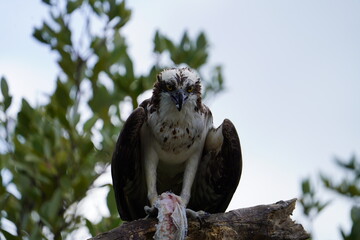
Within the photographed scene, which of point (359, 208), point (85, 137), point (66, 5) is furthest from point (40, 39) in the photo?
point (359, 208)

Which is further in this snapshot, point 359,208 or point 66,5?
point 66,5

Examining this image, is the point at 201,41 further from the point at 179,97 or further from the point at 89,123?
the point at 179,97

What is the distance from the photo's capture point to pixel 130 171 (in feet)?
17.8

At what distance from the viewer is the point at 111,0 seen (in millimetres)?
7047

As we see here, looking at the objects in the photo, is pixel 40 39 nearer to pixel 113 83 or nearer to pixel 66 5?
pixel 66 5

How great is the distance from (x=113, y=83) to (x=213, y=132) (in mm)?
1859

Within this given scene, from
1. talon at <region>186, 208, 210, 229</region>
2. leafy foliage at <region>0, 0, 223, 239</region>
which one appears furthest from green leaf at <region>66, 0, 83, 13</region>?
talon at <region>186, 208, 210, 229</region>

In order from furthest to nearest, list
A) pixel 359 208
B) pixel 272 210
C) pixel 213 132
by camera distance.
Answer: pixel 359 208 → pixel 213 132 → pixel 272 210

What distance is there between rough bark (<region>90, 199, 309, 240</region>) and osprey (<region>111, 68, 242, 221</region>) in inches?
16.2

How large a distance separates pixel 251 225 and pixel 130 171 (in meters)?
1.21

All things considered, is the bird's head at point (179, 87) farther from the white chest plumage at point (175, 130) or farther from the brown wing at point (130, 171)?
the brown wing at point (130, 171)

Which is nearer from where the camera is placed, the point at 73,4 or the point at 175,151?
the point at 175,151

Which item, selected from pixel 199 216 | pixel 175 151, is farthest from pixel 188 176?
pixel 199 216

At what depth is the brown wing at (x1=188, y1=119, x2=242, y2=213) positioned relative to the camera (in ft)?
17.4
